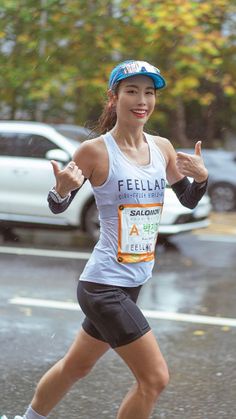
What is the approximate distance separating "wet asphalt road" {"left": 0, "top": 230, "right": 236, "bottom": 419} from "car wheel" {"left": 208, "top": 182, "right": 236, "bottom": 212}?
317 inches

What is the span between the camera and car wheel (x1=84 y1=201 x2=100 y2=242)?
11656 mm

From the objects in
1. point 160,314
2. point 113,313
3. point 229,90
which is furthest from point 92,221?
point 113,313

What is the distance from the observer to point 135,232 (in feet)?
11.6

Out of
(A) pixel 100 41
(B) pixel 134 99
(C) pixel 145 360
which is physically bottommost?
(C) pixel 145 360

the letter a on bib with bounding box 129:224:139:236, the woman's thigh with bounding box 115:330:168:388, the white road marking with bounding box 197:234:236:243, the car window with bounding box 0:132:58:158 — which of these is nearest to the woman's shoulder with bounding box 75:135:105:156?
the letter a on bib with bounding box 129:224:139:236

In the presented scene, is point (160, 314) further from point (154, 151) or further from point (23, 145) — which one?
point (23, 145)

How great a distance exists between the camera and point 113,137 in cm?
359

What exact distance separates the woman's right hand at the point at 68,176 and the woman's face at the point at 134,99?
368 mm

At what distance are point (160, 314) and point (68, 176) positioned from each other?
394cm

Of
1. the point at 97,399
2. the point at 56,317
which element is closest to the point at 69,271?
the point at 56,317

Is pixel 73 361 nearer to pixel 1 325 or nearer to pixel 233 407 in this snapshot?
pixel 233 407

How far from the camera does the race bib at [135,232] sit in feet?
11.5

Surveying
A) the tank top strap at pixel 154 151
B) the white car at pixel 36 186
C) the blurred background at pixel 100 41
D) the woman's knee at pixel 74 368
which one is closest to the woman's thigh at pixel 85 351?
the woman's knee at pixel 74 368

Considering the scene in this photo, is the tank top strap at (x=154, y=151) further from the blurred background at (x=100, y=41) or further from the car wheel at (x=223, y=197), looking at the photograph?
the car wheel at (x=223, y=197)
